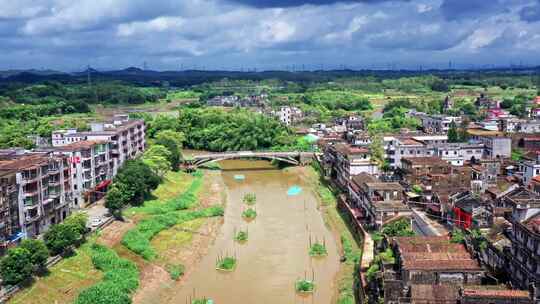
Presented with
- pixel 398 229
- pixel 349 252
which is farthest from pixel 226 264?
pixel 398 229

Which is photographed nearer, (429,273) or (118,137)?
(429,273)

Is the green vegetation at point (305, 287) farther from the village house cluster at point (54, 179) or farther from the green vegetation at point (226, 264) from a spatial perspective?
the village house cluster at point (54, 179)

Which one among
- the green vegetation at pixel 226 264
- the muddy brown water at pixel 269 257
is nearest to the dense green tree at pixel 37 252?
the muddy brown water at pixel 269 257

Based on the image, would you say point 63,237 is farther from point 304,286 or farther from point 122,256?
point 304,286

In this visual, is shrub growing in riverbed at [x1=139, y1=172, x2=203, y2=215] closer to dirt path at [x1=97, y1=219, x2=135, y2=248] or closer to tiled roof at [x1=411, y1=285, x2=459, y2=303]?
dirt path at [x1=97, y1=219, x2=135, y2=248]

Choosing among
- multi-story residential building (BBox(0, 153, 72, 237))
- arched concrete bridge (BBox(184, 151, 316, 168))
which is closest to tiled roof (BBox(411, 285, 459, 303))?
multi-story residential building (BBox(0, 153, 72, 237))

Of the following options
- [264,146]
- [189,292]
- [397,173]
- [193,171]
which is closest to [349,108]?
[264,146]
